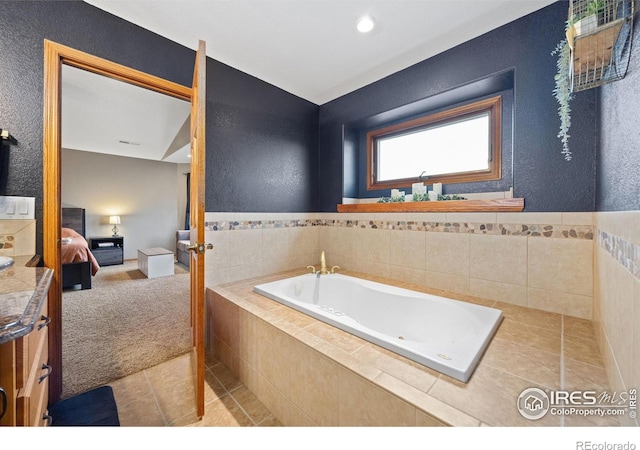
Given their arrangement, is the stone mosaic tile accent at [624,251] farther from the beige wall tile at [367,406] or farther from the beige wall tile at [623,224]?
the beige wall tile at [367,406]

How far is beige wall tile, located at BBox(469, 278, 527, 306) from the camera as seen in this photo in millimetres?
1610

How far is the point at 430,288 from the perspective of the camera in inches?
77.9

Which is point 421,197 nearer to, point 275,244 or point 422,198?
point 422,198

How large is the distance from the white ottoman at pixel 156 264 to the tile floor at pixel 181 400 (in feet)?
9.71

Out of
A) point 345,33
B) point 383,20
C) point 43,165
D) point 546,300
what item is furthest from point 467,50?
point 43,165

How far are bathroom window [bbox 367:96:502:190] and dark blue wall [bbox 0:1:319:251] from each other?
2.49 feet

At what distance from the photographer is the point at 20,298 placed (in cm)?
71

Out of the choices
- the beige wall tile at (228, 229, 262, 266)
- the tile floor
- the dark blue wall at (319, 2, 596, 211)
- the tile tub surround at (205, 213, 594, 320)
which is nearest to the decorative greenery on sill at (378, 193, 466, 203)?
the tile tub surround at (205, 213, 594, 320)

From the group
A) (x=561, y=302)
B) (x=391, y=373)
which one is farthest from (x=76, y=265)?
(x=561, y=302)

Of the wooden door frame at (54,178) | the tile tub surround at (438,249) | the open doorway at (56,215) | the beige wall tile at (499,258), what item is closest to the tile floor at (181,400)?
the open doorway at (56,215)

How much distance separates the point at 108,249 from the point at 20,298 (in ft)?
18.5

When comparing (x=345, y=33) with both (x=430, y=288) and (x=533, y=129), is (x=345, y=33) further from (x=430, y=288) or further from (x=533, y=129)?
(x=430, y=288)

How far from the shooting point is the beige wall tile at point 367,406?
0.81 metres
